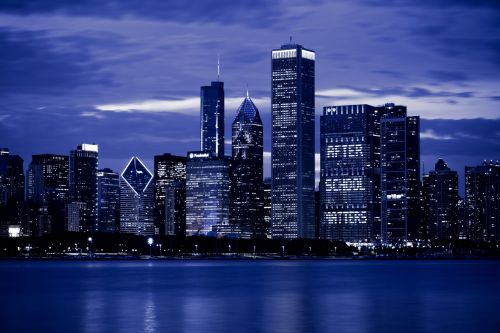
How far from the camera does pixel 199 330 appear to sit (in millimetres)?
63438

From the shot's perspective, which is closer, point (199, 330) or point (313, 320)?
point (199, 330)

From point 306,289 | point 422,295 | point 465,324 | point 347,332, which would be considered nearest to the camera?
point 347,332

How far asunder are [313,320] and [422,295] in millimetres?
33965

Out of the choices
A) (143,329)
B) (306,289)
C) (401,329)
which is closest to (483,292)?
(306,289)

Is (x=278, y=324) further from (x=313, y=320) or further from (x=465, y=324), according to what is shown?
(x=465, y=324)

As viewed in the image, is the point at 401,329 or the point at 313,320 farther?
the point at 313,320

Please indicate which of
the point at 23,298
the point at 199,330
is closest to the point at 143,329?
the point at 199,330

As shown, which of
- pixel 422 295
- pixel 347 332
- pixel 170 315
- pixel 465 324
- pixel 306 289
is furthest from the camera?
pixel 306 289

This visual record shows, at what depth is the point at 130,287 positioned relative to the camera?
118m

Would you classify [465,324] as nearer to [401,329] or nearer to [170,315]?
[401,329]

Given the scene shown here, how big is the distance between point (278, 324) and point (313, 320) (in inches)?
176

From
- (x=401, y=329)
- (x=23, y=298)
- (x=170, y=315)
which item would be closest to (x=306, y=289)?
(x=23, y=298)

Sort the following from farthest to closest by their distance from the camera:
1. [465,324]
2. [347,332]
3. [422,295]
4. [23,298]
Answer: [422,295] → [23,298] → [465,324] → [347,332]

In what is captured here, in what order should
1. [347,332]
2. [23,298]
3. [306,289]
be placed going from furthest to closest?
[306,289]
[23,298]
[347,332]
